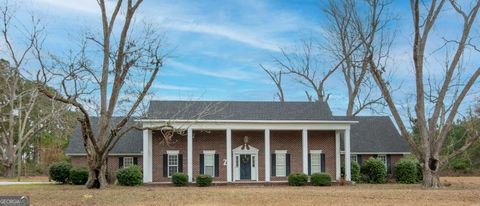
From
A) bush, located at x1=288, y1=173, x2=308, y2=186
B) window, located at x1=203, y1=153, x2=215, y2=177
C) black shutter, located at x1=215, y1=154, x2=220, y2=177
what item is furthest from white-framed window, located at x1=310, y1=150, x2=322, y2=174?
window, located at x1=203, y1=153, x2=215, y2=177

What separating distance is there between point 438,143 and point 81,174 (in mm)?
21416

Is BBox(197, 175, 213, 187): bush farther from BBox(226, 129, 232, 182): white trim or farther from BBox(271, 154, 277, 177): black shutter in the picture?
BBox(271, 154, 277, 177): black shutter

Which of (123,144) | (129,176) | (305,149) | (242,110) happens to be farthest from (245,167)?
(123,144)

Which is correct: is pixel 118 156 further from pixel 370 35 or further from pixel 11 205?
pixel 11 205

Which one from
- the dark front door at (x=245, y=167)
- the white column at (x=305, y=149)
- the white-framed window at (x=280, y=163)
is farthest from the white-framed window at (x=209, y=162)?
the white column at (x=305, y=149)

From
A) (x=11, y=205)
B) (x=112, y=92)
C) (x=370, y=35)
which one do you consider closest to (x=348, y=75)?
(x=370, y=35)

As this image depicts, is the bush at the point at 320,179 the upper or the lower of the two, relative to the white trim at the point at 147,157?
lower

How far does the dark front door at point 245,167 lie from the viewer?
40312 mm

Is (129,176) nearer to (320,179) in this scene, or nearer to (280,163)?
(280,163)

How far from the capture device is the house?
1518 inches

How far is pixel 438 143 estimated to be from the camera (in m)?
33.4

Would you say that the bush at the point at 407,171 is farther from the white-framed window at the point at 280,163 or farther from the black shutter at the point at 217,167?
the black shutter at the point at 217,167

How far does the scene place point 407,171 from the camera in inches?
1581

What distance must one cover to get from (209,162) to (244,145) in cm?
258
